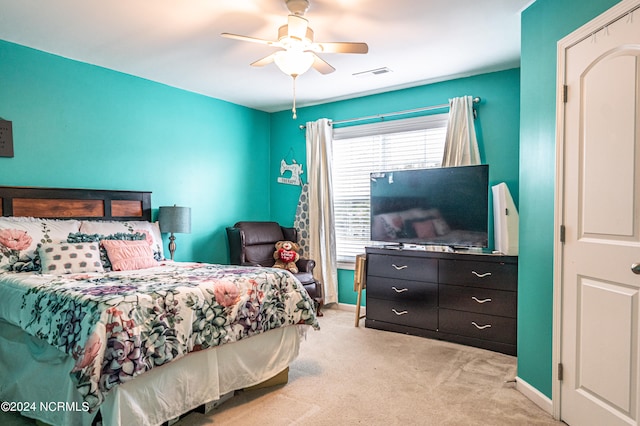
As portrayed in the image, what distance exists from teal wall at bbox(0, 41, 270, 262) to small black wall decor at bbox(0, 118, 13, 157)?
5 centimetres

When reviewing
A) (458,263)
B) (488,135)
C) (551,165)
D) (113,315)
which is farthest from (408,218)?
(113,315)

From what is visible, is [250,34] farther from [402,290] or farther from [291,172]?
[402,290]

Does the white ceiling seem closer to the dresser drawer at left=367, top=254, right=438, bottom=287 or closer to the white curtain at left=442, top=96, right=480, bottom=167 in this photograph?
the white curtain at left=442, top=96, right=480, bottom=167

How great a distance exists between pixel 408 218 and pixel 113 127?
307cm

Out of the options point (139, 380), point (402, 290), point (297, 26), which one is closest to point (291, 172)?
point (402, 290)

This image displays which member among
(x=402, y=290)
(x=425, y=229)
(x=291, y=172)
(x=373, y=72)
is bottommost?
(x=402, y=290)

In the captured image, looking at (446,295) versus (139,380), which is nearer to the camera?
(139,380)

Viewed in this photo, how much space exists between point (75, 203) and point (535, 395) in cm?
392

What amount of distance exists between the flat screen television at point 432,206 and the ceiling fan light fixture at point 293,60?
1.85 metres

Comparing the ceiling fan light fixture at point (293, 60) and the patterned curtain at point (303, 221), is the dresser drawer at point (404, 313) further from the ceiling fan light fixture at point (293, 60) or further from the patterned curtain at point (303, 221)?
the ceiling fan light fixture at point (293, 60)

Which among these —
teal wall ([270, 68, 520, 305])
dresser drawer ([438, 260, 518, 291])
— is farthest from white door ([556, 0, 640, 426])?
teal wall ([270, 68, 520, 305])

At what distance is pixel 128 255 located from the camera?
10.8ft

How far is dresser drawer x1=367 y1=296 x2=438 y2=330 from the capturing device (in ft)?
13.0

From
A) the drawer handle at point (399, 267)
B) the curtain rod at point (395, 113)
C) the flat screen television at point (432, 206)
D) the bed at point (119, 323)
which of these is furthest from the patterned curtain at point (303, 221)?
the bed at point (119, 323)
